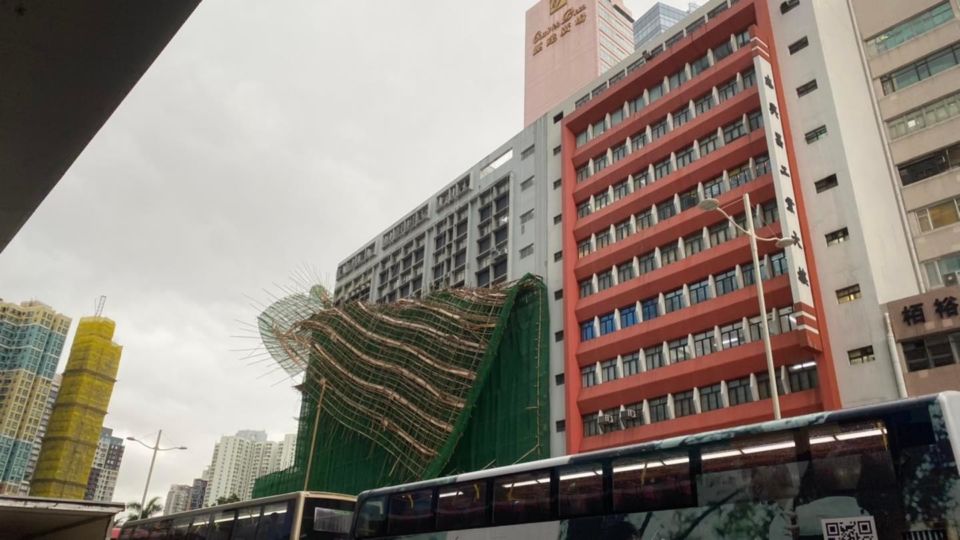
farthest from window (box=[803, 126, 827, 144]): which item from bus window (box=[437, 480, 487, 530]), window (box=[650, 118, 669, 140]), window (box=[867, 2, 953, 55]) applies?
bus window (box=[437, 480, 487, 530])

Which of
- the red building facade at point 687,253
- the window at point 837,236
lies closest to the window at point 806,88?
the red building facade at point 687,253

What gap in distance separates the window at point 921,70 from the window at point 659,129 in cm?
1123

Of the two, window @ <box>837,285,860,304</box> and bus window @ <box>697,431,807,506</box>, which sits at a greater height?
window @ <box>837,285,860,304</box>

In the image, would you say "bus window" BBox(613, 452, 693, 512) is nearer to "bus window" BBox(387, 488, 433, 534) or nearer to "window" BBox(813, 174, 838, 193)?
"bus window" BBox(387, 488, 433, 534)

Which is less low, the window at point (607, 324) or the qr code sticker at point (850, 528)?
the window at point (607, 324)

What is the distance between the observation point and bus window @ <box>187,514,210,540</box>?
24453 millimetres

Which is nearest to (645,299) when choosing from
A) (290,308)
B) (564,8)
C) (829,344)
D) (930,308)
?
(829,344)

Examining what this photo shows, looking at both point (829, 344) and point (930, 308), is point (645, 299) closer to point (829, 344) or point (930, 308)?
point (829, 344)

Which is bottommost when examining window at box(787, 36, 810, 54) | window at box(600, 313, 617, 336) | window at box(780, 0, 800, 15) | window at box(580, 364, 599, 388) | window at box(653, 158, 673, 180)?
window at box(580, 364, 599, 388)

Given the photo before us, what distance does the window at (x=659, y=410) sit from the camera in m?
33.9

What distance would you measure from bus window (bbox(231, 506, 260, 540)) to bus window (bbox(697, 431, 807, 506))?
1569cm

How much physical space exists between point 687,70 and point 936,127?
13.8 m

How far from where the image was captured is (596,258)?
135 ft

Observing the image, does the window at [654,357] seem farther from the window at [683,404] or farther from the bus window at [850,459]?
the bus window at [850,459]
